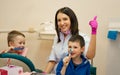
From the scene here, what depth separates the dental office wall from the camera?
7.16 ft

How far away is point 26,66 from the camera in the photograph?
4.08ft

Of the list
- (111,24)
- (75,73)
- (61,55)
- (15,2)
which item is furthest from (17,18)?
(75,73)

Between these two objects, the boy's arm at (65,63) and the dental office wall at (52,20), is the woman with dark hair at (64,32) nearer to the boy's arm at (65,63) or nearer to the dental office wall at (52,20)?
the boy's arm at (65,63)

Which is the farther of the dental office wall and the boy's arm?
the dental office wall

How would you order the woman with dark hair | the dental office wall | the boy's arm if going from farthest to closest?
the dental office wall, the woman with dark hair, the boy's arm

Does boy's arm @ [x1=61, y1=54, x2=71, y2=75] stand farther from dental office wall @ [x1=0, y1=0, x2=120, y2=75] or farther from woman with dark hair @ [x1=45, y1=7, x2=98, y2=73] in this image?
dental office wall @ [x1=0, y1=0, x2=120, y2=75]

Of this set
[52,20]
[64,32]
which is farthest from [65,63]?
[52,20]

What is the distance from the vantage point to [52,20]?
239 centimetres

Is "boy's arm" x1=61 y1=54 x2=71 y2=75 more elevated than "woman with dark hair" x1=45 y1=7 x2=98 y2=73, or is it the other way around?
"woman with dark hair" x1=45 y1=7 x2=98 y2=73

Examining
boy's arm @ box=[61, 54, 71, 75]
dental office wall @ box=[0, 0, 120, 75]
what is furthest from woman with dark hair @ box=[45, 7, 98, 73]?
dental office wall @ box=[0, 0, 120, 75]

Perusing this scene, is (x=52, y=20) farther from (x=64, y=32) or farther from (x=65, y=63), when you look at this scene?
(x=65, y=63)

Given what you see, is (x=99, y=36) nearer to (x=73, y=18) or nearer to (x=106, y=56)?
(x=106, y=56)

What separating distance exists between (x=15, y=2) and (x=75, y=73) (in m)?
1.35

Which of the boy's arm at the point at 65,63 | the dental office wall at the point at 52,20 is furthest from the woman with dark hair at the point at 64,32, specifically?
the dental office wall at the point at 52,20
